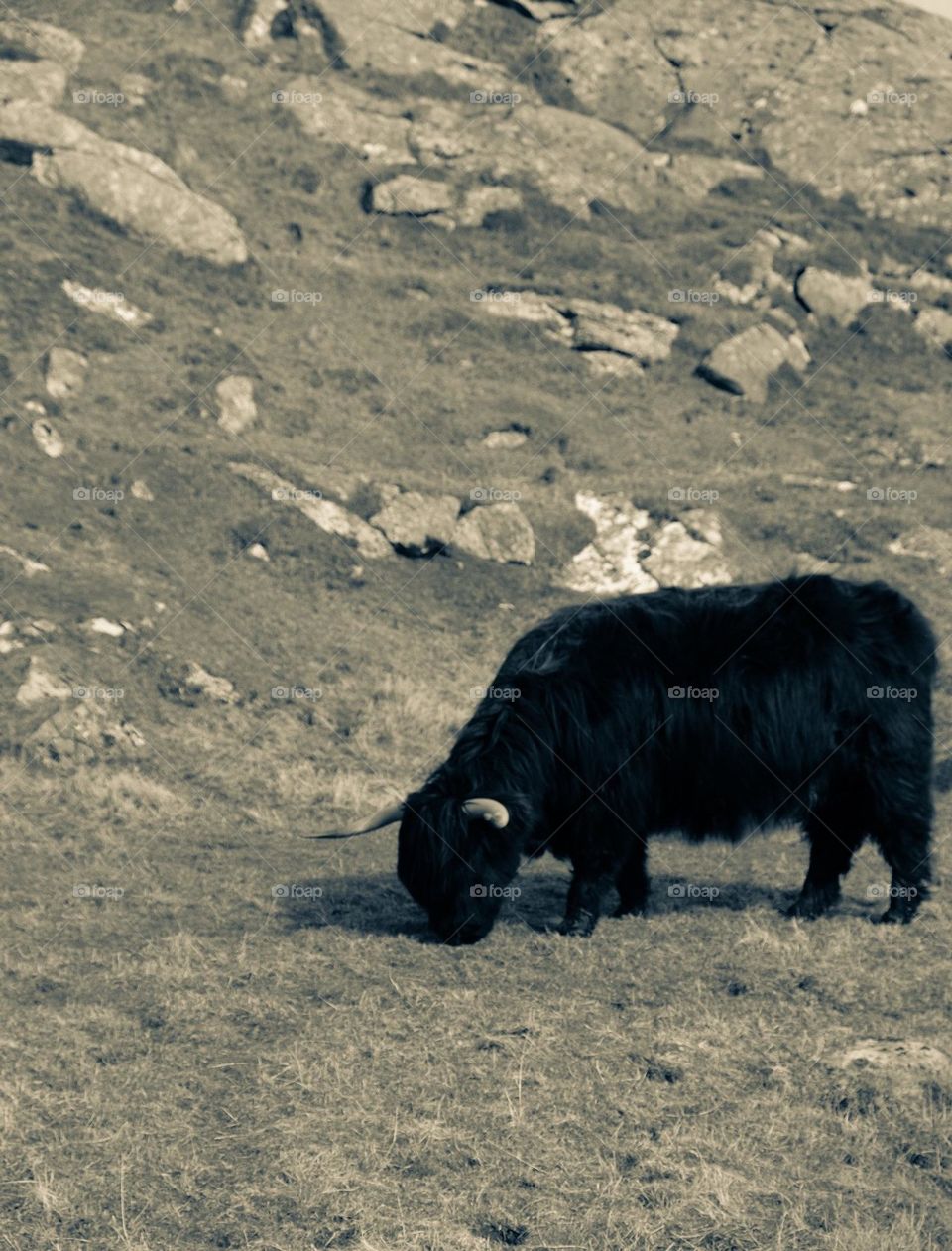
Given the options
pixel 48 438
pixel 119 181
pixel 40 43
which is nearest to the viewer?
pixel 48 438

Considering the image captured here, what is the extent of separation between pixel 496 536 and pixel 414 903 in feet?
36.0

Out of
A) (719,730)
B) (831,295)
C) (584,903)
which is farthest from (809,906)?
(831,295)

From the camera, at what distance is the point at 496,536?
19672 mm

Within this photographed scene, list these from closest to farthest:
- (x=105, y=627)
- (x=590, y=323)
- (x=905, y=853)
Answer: (x=905, y=853), (x=105, y=627), (x=590, y=323)

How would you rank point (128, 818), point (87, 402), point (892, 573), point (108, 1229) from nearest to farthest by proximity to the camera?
point (108, 1229) → point (128, 818) → point (87, 402) → point (892, 573)

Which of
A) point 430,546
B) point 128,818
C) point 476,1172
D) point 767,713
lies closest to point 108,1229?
point 476,1172

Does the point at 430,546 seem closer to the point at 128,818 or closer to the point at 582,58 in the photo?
the point at 128,818

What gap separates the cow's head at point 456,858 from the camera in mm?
8008

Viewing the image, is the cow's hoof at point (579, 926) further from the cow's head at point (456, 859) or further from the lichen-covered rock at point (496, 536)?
the lichen-covered rock at point (496, 536)

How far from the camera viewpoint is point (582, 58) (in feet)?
120

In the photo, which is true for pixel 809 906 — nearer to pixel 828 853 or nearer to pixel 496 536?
pixel 828 853

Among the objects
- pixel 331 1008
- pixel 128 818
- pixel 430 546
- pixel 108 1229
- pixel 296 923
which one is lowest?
pixel 430 546

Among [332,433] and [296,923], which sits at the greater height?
[296,923]

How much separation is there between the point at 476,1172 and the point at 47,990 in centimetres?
346
